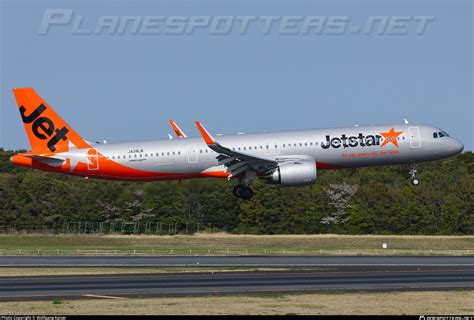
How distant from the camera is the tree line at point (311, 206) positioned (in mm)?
101812

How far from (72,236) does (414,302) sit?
2284 inches

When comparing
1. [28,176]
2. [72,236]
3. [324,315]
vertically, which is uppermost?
[28,176]

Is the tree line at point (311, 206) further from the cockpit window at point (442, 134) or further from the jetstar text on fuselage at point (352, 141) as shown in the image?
the cockpit window at point (442, 134)

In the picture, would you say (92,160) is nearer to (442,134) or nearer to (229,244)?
(442,134)

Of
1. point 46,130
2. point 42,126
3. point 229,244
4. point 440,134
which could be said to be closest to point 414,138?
point 440,134

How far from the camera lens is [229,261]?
70750 mm

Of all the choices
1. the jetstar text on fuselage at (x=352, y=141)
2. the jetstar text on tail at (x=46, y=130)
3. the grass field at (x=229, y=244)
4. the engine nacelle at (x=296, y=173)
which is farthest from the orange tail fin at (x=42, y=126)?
the jetstar text on fuselage at (x=352, y=141)

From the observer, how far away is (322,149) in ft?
221

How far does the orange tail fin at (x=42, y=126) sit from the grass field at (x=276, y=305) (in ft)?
82.0

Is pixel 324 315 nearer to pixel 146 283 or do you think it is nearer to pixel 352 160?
pixel 146 283

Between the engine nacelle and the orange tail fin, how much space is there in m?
14.9

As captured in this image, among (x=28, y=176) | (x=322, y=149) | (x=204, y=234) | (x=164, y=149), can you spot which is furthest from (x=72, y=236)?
(x=322, y=149)

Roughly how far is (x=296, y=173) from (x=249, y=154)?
3.73 m

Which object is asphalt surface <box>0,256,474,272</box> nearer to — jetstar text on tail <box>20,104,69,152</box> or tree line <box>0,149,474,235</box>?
jetstar text on tail <box>20,104,69,152</box>
